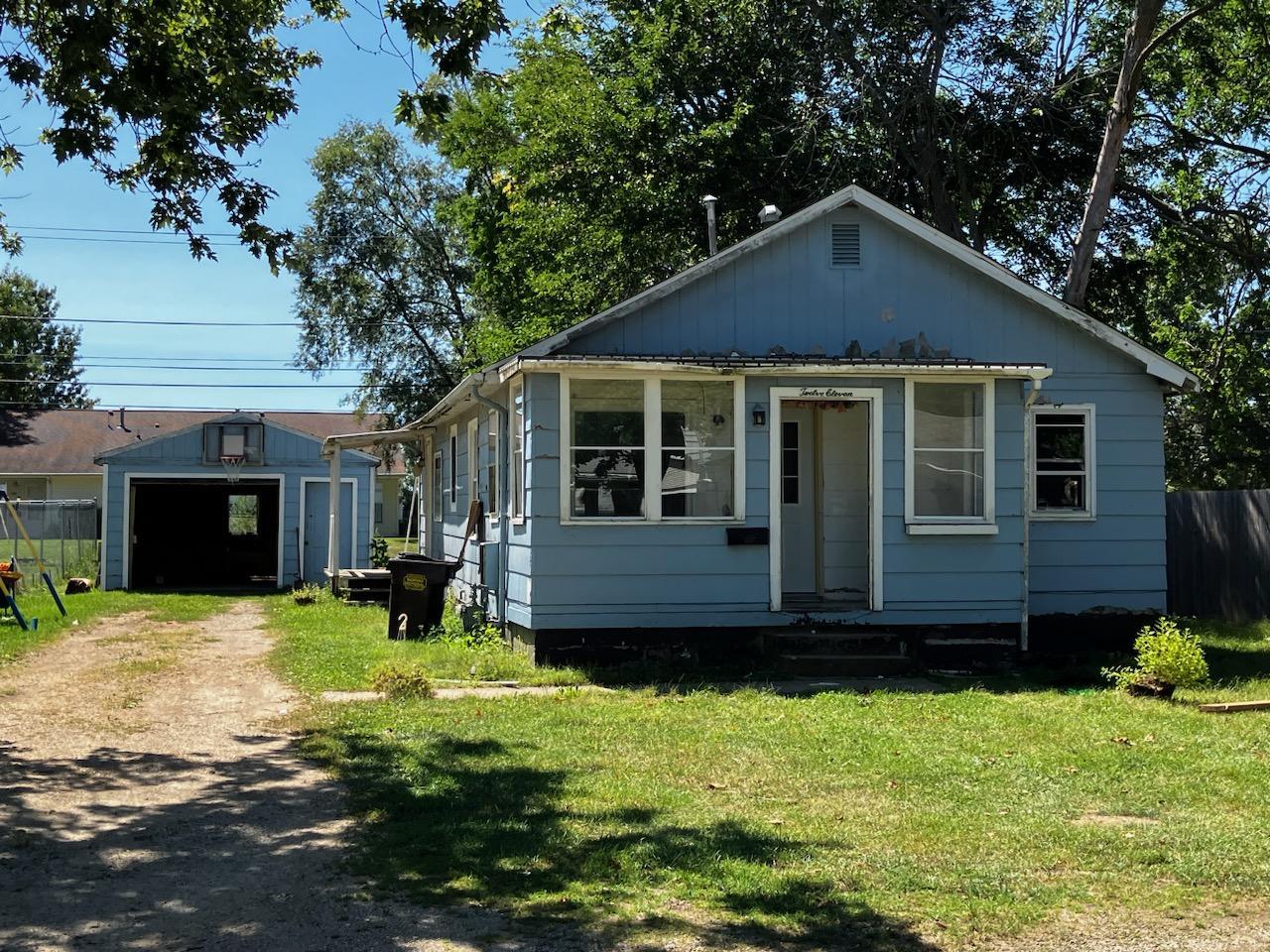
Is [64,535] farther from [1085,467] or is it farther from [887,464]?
[1085,467]

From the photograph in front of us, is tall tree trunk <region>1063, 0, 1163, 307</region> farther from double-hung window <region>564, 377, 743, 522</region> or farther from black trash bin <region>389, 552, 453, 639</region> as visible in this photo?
black trash bin <region>389, 552, 453, 639</region>

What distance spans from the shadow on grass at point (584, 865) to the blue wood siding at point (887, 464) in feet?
15.0

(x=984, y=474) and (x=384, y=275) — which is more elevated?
(x=384, y=275)

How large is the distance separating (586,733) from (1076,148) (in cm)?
1840

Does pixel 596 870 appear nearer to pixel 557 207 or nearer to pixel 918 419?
pixel 918 419

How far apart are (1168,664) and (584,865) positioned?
23.2 ft

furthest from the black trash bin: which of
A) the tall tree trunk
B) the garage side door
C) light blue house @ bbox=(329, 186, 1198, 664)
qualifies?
the garage side door

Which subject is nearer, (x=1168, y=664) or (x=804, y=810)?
(x=804, y=810)

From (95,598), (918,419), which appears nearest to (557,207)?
(95,598)

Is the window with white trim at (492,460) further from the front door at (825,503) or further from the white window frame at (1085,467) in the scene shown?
Answer: the white window frame at (1085,467)

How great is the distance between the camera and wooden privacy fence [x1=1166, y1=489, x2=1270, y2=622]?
1697cm

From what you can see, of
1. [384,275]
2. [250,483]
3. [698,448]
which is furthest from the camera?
[384,275]

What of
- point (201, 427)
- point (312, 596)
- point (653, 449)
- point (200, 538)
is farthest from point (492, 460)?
point (200, 538)

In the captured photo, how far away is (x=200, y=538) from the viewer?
1190 inches
